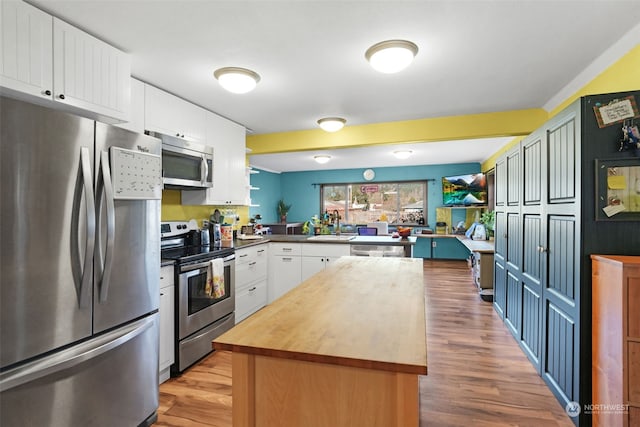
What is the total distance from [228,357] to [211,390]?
54 centimetres

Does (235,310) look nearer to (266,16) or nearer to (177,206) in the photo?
(177,206)

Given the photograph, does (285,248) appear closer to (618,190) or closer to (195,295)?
(195,295)

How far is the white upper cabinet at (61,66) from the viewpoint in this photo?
5.19 feet

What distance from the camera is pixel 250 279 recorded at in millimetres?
3713

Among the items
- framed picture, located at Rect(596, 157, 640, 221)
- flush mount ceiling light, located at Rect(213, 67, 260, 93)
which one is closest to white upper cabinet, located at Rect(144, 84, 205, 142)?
flush mount ceiling light, located at Rect(213, 67, 260, 93)

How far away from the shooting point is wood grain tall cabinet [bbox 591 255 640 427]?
5.07 feet

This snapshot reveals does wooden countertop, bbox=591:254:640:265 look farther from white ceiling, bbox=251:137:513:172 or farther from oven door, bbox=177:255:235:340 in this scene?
white ceiling, bbox=251:137:513:172

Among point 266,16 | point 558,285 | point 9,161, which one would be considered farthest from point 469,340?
point 9,161

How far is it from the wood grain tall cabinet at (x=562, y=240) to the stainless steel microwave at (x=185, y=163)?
2938 millimetres

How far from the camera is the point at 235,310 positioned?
3.36 m

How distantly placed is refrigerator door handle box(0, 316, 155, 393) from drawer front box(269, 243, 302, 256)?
230 centimetres

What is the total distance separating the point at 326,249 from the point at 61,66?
3.03 m

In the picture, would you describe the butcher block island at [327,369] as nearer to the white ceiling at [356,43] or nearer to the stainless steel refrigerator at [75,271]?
the stainless steel refrigerator at [75,271]

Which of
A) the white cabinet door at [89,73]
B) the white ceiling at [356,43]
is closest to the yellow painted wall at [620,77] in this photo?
the white ceiling at [356,43]
